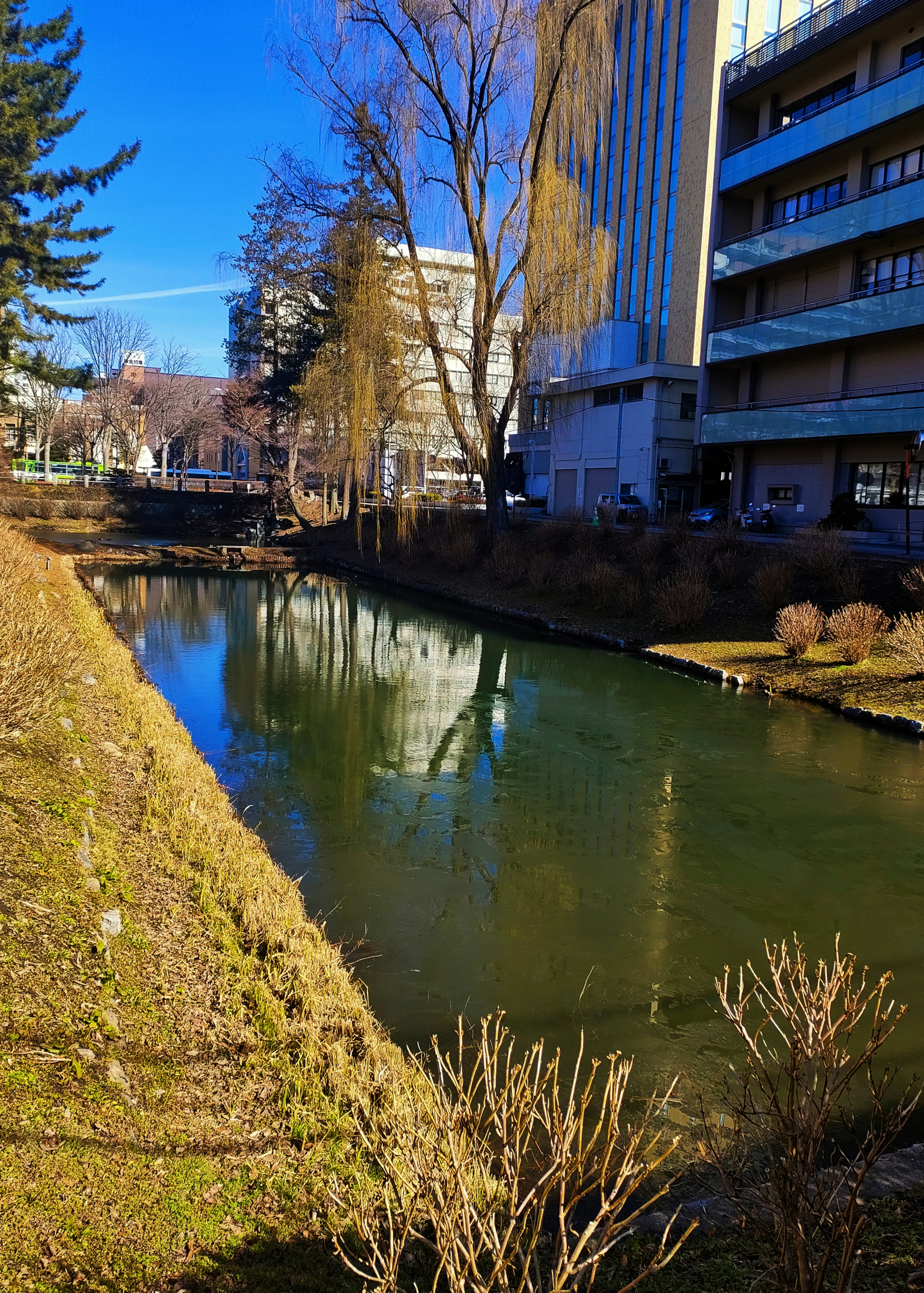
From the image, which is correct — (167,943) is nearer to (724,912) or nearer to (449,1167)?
(449,1167)

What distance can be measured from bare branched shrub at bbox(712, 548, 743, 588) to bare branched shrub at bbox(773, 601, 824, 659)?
4.23 m

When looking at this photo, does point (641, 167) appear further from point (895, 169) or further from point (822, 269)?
point (895, 169)

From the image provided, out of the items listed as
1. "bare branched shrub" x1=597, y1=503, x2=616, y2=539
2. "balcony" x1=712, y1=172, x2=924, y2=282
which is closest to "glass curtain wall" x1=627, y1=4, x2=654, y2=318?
"balcony" x1=712, y1=172, x2=924, y2=282

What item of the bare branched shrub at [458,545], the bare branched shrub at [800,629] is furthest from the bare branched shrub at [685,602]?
the bare branched shrub at [458,545]

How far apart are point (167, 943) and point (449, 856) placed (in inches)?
142

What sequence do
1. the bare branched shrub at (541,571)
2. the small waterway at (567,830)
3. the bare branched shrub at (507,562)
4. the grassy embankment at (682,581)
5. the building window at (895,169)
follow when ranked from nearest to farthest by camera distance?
1. the small waterway at (567,830)
2. the grassy embankment at (682,581)
3. the bare branched shrub at (541,571)
4. the bare branched shrub at (507,562)
5. the building window at (895,169)

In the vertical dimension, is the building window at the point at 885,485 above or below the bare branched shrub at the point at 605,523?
above

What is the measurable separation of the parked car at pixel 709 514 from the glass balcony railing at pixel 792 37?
1627cm

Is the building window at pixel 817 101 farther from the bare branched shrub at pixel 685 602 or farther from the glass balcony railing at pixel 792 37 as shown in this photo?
the bare branched shrub at pixel 685 602

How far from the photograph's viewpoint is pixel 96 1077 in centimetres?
385

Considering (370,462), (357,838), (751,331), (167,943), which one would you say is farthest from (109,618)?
(751,331)

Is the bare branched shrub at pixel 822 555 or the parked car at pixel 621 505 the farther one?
the parked car at pixel 621 505

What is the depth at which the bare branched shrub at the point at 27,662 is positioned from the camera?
239 inches

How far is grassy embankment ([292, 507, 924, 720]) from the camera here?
52.9ft
